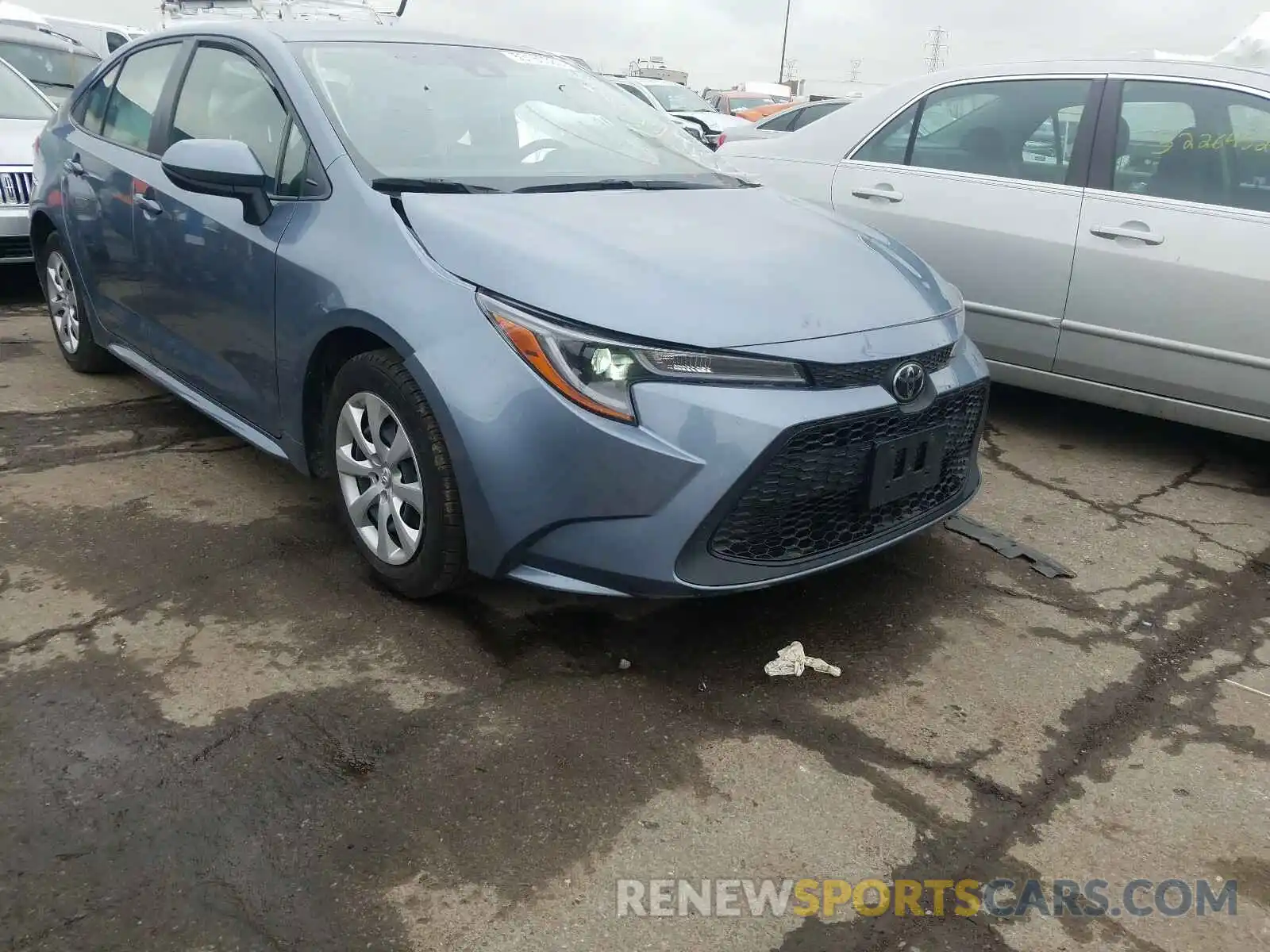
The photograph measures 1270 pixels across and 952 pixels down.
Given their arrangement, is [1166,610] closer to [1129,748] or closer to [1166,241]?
[1129,748]

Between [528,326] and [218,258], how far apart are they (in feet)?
4.59

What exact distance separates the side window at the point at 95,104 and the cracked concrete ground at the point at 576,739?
1.66 meters

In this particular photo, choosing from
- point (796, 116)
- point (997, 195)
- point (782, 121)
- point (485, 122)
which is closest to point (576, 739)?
point (485, 122)

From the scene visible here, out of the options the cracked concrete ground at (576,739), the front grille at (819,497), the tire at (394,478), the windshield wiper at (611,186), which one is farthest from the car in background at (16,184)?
the front grille at (819,497)

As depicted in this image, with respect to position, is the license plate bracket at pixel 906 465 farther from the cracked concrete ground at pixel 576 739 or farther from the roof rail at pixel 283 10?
the roof rail at pixel 283 10

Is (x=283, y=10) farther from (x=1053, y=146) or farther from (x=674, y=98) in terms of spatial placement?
(x=674, y=98)

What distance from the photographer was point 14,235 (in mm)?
6113

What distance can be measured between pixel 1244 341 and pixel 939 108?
165 centimetres

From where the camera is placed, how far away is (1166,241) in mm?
3920

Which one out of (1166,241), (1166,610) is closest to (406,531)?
(1166,610)

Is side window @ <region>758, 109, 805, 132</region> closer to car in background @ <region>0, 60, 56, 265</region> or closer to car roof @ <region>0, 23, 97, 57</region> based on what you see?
car roof @ <region>0, 23, 97, 57</region>

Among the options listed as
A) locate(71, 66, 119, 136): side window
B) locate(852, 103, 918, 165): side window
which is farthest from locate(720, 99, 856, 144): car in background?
locate(71, 66, 119, 136): side window

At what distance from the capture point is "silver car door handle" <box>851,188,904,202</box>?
15.3 feet

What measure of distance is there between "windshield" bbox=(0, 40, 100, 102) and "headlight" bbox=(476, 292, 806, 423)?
8182 mm
